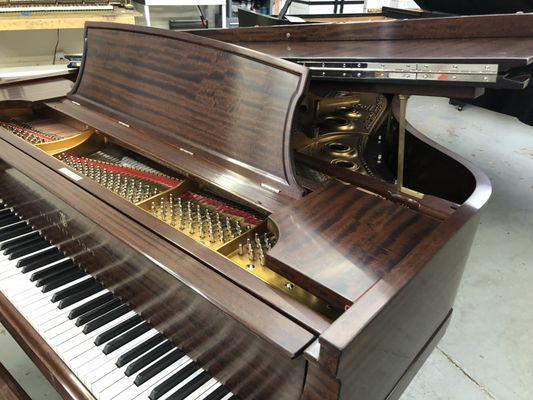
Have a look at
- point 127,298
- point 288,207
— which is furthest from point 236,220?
point 127,298

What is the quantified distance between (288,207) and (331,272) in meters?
0.28

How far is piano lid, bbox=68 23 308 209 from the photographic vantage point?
1.33m

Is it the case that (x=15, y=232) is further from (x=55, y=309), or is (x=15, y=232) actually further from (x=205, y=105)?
(x=205, y=105)

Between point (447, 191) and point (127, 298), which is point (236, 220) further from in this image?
point (447, 191)

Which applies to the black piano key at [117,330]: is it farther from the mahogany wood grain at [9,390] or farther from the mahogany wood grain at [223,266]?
the mahogany wood grain at [9,390]

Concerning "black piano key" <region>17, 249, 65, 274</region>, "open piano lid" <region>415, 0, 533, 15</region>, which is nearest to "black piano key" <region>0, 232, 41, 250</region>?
"black piano key" <region>17, 249, 65, 274</region>

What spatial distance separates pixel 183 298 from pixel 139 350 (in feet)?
0.83

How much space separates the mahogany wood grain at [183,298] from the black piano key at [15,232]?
0.26m

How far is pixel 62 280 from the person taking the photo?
142 cm

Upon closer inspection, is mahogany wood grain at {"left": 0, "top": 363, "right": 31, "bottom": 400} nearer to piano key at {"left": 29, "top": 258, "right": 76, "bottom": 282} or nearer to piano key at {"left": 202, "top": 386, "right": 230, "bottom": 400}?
piano key at {"left": 29, "top": 258, "right": 76, "bottom": 282}

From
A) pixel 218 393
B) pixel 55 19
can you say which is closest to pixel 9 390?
pixel 218 393

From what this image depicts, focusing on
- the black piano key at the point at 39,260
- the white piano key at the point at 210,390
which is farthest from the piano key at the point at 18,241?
the white piano key at the point at 210,390

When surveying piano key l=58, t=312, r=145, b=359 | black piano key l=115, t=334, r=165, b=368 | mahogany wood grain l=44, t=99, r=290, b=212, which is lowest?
piano key l=58, t=312, r=145, b=359

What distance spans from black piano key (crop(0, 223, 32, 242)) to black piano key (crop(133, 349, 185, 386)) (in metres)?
0.91
